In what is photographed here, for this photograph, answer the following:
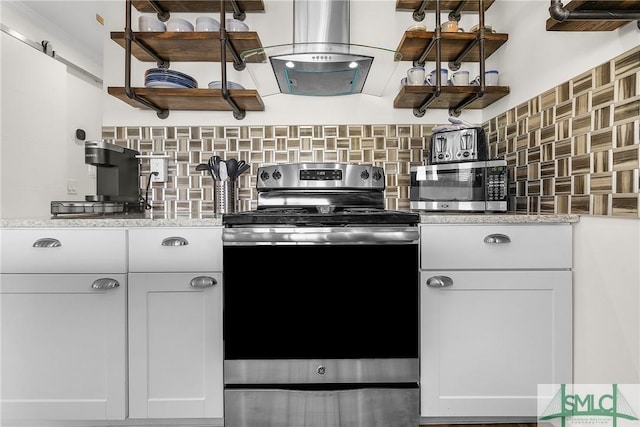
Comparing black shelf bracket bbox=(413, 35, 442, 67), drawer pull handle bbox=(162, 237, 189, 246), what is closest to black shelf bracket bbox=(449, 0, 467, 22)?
black shelf bracket bbox=(413, 35, 442, 67)

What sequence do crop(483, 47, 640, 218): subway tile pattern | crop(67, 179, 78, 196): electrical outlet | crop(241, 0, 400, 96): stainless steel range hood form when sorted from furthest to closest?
crop(67, 179, 78, 196): electrical outlet < crop(241, 0, 400, 96): stainless steel range hood < crop(483, 47, 640, 218): subway tile pattern

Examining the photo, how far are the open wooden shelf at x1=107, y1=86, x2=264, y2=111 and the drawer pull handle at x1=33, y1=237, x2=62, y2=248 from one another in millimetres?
802

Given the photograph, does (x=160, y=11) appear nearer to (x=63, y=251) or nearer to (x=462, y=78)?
(x=63, y=251)

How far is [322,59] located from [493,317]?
127 centimetres

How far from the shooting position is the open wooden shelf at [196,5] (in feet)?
6.73

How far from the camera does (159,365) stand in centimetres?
146

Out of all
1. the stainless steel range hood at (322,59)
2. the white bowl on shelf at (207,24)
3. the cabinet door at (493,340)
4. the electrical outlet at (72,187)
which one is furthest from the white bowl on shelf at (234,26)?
the electrical outlet at (72,187)

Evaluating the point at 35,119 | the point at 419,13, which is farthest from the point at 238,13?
the point at 35,119

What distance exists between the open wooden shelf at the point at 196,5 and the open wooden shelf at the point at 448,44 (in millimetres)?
848

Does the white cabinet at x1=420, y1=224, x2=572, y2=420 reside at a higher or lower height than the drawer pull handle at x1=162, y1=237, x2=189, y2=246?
lower

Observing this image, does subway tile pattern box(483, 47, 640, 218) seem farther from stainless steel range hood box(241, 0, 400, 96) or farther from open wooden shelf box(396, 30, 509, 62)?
stainless steel range hood box(241, 0, 400, 96)

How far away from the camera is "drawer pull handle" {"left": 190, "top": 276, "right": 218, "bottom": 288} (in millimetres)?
1444

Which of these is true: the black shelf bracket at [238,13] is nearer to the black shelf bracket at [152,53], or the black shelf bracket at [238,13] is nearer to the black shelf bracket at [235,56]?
the black shelf bracket at [235,56]

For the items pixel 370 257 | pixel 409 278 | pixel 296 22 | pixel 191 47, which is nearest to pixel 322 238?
pixel 370 257
